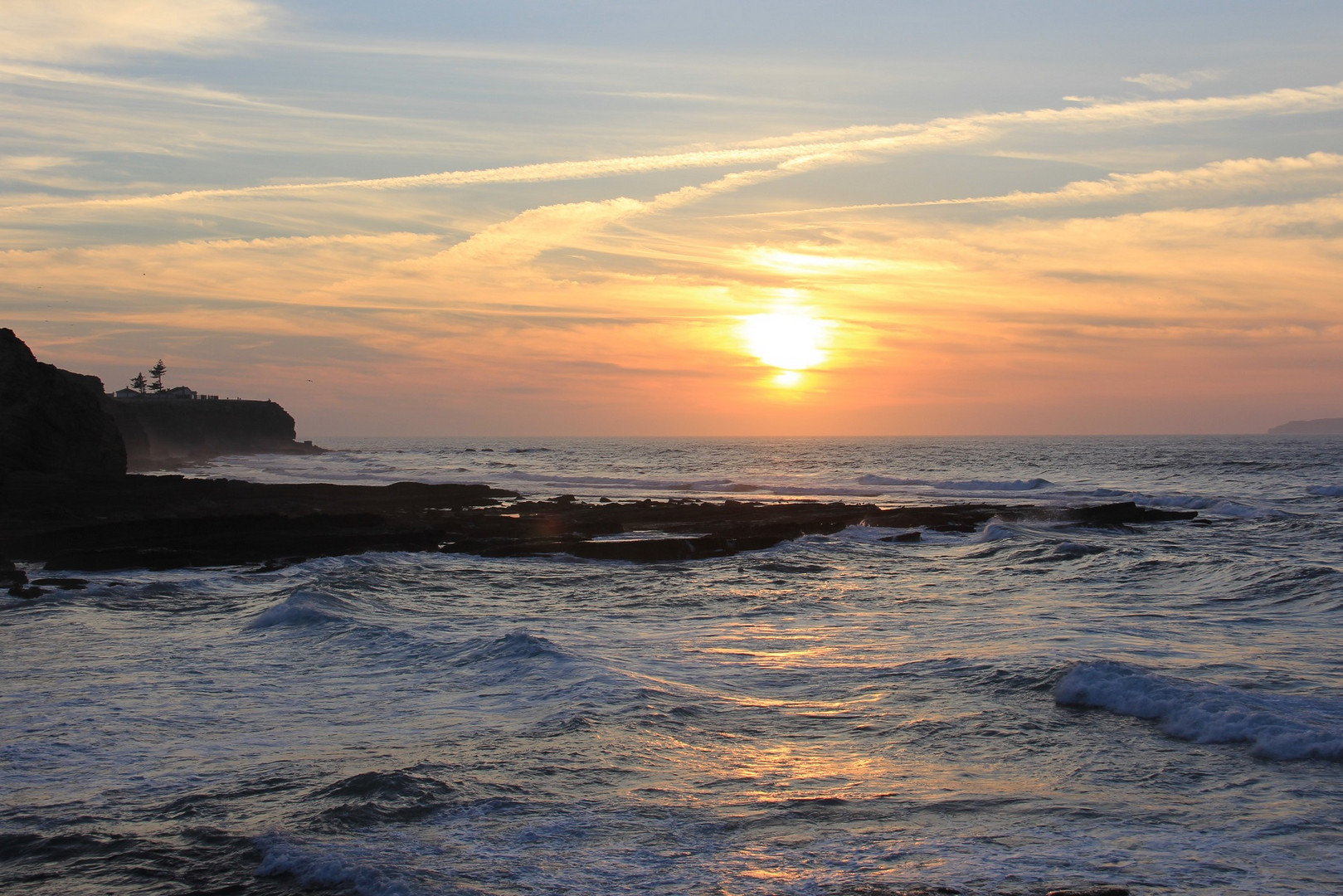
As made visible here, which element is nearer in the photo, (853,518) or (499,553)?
(499,553)

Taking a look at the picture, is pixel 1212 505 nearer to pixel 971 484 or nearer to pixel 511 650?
pixel 971 484

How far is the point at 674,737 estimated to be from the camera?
9656mm

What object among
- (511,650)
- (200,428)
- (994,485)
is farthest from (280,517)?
(200,428)

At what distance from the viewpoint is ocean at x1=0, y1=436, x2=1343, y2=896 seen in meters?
6.62

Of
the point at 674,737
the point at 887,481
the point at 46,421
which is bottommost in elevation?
the point at 674,737

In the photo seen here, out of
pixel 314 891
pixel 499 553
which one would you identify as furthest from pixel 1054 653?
pixel 499 553

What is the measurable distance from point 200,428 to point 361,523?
3898 inches

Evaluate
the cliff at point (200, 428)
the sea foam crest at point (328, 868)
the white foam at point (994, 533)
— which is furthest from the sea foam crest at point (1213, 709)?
the cliff at point (200, 428)

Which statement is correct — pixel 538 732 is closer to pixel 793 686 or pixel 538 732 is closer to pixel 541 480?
pixel 793 686

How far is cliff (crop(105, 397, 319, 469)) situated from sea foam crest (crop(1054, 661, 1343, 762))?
270 feet

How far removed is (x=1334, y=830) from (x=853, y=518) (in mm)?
26472

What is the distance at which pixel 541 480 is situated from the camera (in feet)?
225

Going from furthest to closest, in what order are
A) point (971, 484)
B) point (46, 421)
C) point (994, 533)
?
point (971, 484) < point (46, 421) < point (994, 533)

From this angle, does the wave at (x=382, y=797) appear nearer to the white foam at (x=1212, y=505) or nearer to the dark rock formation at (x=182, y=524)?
the dark rock formation at (x=182, y=524)
